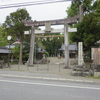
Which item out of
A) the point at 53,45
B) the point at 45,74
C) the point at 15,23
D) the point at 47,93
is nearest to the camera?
the point at 47,93

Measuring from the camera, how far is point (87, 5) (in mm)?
21328

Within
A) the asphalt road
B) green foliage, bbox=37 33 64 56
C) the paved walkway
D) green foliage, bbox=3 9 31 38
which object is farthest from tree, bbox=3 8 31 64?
green foliage, bbox=37 33 64 56

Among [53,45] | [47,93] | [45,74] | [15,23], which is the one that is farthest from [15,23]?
[53,45]

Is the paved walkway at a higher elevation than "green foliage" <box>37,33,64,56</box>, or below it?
below

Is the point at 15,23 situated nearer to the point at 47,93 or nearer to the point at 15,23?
the point at 15,23

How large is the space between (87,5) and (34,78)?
699 inches

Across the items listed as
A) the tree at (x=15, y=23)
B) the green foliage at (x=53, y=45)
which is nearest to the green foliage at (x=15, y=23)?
the tree at (x=15, y=23)

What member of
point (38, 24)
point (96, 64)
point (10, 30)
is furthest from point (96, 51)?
point (10, 30)

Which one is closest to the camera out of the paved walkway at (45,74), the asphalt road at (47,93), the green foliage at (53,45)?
the asphalt road at (47,93)

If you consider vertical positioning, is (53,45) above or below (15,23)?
below

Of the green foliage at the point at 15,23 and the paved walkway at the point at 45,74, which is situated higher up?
the green foliage at the point at 15,23

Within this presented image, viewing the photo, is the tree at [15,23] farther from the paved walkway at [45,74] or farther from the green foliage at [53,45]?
the green foliage at [53,45]

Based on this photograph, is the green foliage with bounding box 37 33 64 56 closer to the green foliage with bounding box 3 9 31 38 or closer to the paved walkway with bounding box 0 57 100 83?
the green foliage with bounding box 3 9 31 38

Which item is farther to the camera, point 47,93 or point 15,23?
point 15,23
